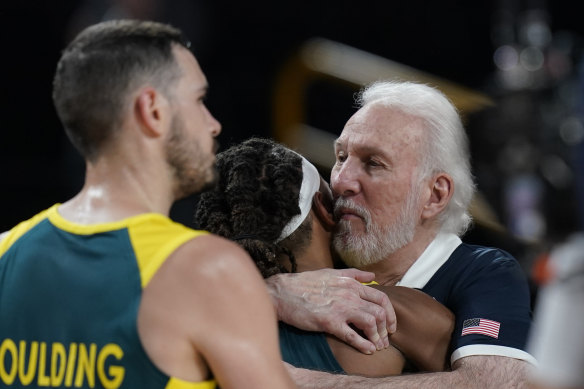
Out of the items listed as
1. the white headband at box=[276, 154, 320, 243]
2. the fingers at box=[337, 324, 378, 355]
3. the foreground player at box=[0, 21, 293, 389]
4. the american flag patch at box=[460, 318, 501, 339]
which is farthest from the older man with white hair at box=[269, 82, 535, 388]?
the foreground player at box=[0, 21, 293, 389]

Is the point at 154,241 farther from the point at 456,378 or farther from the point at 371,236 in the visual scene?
the point at 371,236

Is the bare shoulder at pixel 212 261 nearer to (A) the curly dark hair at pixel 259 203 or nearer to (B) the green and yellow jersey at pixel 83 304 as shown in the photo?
(B) the green and yellow jersey at pixel 83 304

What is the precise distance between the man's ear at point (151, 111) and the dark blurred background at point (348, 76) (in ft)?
11.4

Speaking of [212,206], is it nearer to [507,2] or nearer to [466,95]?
[466,95]

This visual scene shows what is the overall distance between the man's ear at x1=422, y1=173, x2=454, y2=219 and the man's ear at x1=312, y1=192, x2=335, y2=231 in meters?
0.36

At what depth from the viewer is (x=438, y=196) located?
3.11 metres

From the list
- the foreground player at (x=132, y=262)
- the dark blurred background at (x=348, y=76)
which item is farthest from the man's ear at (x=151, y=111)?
the dark blurred background at (x=348, y=76)

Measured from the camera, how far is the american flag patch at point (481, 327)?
2.64 metres

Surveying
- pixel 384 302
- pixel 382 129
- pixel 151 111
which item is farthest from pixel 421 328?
pixel 151 111

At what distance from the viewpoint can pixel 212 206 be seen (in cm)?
265

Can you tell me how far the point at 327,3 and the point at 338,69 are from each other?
0.98 metres

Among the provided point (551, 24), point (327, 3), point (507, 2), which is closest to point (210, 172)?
point (507, 2)

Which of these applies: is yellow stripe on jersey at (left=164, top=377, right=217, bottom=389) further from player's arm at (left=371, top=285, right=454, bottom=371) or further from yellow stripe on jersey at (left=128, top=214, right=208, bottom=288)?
player's arm at (left=371, top=285, right=454, bottom=371)

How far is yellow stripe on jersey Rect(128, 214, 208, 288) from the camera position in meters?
1.86
